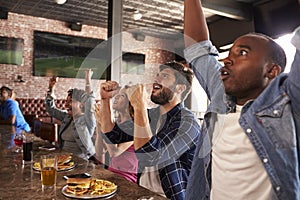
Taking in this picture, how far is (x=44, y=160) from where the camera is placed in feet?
4.56

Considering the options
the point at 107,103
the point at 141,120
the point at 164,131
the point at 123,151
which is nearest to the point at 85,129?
the point at 123,151

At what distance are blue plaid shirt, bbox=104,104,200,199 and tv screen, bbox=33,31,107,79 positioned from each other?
5.27m

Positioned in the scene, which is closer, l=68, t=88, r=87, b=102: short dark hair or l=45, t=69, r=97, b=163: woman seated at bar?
l=45, t=69, r=97, b=163: woman seated at bar

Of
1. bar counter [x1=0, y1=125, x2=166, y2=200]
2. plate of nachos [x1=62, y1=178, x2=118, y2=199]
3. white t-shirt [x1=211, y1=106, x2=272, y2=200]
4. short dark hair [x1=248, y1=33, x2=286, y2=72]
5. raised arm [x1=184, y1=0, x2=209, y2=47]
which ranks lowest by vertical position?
bar counter [x1=0, y1=125, x2=166, y2=200]

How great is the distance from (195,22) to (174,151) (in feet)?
2.17

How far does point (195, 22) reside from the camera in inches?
57.5

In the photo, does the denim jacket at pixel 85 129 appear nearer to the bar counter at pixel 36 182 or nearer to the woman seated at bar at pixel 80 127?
the woman seated at bar at pixel 80 127

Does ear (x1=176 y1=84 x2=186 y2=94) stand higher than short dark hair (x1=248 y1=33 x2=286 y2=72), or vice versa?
short dark hair (x1=248 y1=33 x2=286 y2=72)

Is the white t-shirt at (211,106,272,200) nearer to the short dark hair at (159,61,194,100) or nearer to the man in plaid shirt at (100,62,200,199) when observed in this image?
the man in plaid shirt at (100,62,200,199)

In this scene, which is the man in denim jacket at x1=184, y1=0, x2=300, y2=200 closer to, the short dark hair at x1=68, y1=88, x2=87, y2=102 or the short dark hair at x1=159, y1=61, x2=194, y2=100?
the short dark hair at x1=159, y1=61, x2=194, y2=100

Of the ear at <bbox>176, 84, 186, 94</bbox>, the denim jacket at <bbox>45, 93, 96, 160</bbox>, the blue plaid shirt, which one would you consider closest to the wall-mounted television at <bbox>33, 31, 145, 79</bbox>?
the denim jacket at <bbox>45, 93, 96, 160</bbox>

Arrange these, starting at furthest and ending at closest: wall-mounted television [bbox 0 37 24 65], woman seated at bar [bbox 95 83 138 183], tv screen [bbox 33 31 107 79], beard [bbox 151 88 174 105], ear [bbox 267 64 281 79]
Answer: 1. tv screen [bbox 33 31 107 79]
2. wall-mounted television [bbox 0 37 24 65]
3. woman seated at bar [bbox 95 83 138 183]
4. beard [bbox 151 88 174 105]
5. ear [bbox 267 64 281 79]

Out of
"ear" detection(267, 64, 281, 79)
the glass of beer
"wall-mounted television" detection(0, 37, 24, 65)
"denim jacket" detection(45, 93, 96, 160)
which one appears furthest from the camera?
"wall-mounted television" detection(0, 37, 24, 65)

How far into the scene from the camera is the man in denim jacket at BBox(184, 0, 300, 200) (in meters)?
0.97
